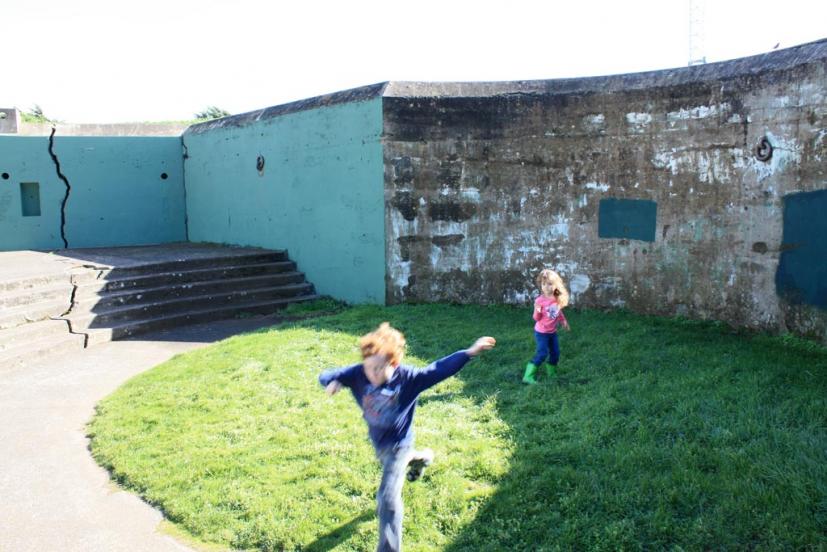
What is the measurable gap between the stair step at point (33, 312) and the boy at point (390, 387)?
20.8 ft

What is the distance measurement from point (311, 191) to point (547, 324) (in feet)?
19.3

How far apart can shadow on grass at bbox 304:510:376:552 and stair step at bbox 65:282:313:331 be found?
6.29m

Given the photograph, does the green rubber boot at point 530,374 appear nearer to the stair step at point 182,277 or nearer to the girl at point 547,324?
the girl at point 547,324

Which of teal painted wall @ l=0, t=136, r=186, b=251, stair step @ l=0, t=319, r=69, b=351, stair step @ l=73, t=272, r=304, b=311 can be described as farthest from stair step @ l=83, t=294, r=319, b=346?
teal painted wall @ l=0, t=136, r=186, b=251

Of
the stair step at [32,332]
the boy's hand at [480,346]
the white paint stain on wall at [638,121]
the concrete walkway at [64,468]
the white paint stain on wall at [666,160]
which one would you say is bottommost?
the concrete walkway at [64,468]

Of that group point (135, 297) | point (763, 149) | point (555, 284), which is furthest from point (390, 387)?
point (135, 297)

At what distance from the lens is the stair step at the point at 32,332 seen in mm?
7785

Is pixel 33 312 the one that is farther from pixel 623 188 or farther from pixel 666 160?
pixel 666 160

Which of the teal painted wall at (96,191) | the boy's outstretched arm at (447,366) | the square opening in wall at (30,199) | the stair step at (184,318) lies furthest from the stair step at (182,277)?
the boy's outstretched arm at (447,366)

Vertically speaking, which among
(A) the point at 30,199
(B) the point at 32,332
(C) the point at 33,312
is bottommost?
(B) the point at 32,332

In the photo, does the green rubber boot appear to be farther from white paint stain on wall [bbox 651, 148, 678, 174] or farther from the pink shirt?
white paint stain on wall [bbox 651, 148, 678, 174]

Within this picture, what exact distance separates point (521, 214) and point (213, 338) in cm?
438

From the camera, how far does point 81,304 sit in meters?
9.01

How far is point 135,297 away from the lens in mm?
9586
